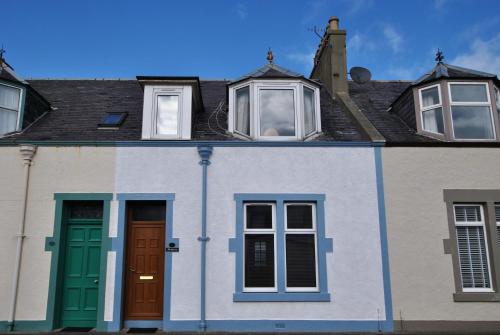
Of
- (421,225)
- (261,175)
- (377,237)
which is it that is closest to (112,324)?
(261,175)

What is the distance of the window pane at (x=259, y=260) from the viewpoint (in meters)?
9.95

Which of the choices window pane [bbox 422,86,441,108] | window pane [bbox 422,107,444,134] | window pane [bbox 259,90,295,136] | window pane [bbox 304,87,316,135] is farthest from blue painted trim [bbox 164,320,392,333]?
window pane [bbox 422,86,441,108]

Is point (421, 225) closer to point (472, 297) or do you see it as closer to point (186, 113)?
point (472, 297)

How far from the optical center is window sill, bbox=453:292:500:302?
31.7ft

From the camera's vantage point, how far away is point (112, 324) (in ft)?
31.1

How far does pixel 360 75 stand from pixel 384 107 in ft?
8.15

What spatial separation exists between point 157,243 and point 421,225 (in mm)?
6266

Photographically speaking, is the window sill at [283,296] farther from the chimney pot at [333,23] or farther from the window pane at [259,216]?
the chimney pot at [333,23]

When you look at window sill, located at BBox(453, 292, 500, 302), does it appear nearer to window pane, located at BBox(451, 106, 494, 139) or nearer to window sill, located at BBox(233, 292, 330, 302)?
window sill, located at BBox(233, 292, 330, 302)

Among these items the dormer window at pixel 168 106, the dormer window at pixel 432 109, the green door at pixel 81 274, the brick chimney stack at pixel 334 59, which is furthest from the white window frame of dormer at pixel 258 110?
the green door at pixel 81 274

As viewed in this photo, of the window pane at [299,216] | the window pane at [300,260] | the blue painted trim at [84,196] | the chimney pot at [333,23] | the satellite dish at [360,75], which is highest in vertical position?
the chimney pot at [333,23]

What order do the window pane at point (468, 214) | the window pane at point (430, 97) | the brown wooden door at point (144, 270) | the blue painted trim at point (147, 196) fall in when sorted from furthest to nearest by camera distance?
the window pane at point (430, 97), the window pane at point (468, 214), the blue painted trim at point (147, 196), the brown wooden door at point (144, 270)

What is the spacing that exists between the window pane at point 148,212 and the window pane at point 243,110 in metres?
2.81

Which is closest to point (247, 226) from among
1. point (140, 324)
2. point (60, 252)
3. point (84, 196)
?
point (140, 324)
